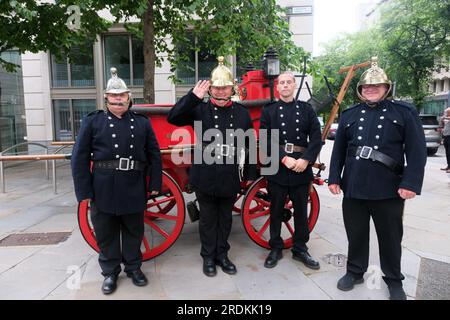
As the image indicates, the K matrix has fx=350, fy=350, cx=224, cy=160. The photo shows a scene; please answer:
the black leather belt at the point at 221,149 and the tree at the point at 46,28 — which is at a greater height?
the tree at the point at 46,28

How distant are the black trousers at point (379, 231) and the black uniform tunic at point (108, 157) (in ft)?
5.84

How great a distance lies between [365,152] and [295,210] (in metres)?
0.92

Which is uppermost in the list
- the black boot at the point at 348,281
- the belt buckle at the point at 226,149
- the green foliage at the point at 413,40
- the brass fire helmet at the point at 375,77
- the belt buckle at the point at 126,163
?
the green foliage at the point at 413,40

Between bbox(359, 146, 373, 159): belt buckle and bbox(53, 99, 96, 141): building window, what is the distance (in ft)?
38.6

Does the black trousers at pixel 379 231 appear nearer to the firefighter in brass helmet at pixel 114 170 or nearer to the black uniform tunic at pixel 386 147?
the black uniform tunic at pixel 386 147

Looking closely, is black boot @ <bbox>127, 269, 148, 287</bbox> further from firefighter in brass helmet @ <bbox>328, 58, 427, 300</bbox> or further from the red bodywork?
firefighter in brass helmet @ <bbox>328, 58, 427, 300</bbox>

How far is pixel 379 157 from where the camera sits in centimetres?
262

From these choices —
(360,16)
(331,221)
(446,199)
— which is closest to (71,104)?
(331,221)

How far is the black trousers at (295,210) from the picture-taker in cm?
324

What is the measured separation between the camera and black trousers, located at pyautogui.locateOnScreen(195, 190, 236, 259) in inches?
125

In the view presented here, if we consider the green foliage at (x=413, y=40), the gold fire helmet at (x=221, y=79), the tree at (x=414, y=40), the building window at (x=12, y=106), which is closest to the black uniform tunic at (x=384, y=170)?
the gold fire helmet at (x=221, y=79)

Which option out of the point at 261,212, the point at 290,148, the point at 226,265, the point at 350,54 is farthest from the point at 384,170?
the point at 350,54

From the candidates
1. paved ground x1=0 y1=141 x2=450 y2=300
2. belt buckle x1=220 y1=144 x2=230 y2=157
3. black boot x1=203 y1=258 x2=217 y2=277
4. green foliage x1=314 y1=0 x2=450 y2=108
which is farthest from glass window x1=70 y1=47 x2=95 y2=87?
black boot x1=203 y1=258 x2=217 y2=277

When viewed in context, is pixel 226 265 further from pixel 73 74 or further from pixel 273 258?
pixel 73 74
